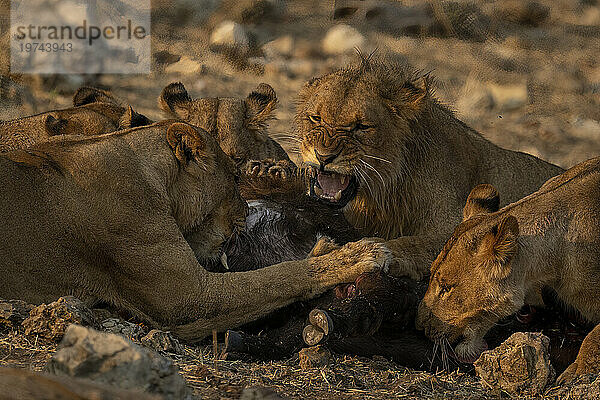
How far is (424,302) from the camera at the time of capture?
15.6 ft

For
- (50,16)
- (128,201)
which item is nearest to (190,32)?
(50,16)

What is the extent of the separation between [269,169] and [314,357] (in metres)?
2.34

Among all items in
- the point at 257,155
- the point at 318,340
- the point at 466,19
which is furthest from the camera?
the point at 466,19

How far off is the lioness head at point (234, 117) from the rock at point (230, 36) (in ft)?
18.6

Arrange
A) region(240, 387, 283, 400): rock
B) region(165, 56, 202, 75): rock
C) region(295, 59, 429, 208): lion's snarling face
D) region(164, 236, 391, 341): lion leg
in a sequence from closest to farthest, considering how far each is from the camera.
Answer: region(240, 387, 283, 400): rock, region(164, 236, 391, 341): lion leg, region(295, 59, 429, 208): lion's snarling face, region(165, 56, 202, 75): rock

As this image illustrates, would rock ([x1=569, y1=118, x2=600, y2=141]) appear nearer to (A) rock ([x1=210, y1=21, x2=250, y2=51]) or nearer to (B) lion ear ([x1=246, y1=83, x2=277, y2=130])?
(A) rock ([x1=210, y1=21, x2=250, y2=51])

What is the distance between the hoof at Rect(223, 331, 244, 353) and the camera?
414 centimetres

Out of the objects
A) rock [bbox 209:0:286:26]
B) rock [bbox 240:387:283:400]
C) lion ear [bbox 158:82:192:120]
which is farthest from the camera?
rock [bbox 209:0:286:26]

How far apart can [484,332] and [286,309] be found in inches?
39.9

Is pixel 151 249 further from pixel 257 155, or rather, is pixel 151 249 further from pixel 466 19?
pixel 466 19

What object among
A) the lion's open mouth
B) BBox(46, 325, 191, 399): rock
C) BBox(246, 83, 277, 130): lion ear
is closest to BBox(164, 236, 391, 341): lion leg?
the lion's open mouth

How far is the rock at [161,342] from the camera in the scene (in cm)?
396

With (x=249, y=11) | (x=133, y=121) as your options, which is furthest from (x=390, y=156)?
(x=249, y=11)

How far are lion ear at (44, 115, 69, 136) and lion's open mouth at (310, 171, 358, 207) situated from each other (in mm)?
2039
